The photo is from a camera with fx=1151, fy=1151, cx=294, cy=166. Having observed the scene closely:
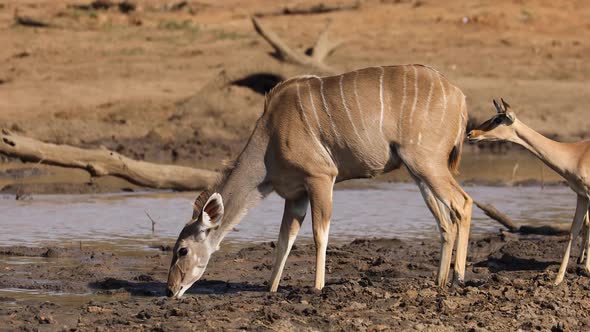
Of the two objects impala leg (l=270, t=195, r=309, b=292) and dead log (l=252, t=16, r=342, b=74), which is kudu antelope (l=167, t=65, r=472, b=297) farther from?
dead log (l=252, t=16, r=342, b=74)

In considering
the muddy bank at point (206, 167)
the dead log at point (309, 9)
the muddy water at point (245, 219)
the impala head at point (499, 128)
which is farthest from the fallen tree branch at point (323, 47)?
the impala head at point (499, 128)

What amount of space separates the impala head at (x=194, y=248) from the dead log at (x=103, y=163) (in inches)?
122

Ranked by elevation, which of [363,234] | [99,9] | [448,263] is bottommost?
[99,9]

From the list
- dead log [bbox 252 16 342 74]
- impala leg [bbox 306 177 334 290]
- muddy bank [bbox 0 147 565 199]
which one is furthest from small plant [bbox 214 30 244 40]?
impala leg [bbox 306 177 334 290]

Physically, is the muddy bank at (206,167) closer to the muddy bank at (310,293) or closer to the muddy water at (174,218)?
the muddy water at (174,218)

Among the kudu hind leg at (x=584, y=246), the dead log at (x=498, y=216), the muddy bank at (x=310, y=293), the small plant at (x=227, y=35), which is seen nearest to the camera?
the muddy bank at (x=310, y=293)

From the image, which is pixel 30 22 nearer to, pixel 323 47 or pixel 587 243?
pixel 323 47

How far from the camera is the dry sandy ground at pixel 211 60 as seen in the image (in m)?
17.7

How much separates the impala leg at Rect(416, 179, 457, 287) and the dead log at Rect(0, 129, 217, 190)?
11.5 feet

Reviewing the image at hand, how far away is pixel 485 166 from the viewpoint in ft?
53.7

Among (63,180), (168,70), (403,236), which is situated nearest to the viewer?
(403,236)

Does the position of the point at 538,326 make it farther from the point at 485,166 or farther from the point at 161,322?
the point at 485,166

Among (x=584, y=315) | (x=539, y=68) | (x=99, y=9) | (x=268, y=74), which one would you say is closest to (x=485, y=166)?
(x=268, y=74)

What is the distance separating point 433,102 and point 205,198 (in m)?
1.75
